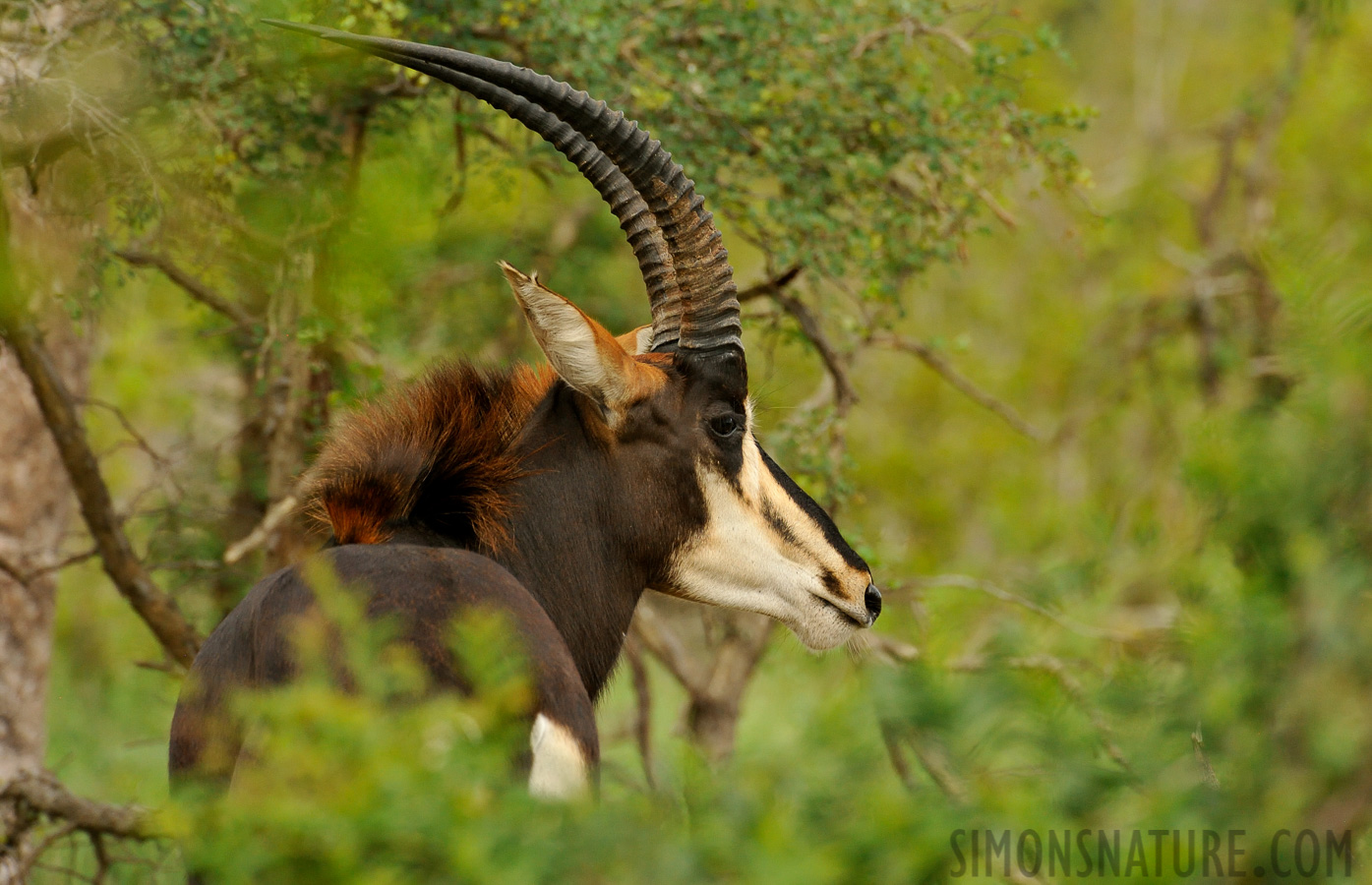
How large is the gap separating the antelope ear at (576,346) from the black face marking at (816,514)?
0.61 metres

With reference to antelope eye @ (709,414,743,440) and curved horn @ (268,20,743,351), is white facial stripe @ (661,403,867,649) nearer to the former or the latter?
antelope eye @ (709,414,743,440)

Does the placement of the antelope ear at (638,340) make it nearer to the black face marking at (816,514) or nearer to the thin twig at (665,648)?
the black face marking at (816,514)

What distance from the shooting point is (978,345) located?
19.1 meters

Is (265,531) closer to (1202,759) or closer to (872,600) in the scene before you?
(872,600)

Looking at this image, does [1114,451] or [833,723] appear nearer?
[833,723]

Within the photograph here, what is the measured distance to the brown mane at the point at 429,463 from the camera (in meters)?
3.85

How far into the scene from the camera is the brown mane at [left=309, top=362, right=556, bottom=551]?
12.6 feet

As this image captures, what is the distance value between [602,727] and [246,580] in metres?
6.85

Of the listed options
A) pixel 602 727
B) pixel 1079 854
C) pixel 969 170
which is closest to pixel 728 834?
pixel 1079 854

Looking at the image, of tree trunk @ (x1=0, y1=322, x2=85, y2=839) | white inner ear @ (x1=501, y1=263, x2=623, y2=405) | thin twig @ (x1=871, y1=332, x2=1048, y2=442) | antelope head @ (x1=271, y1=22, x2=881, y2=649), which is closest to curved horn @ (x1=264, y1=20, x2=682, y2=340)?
antelope head @ (x1=271, y1=22, x2=881, y2=649)

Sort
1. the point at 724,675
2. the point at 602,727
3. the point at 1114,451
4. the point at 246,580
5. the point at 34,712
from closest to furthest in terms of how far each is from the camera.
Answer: the point at 34,712, the point at 246,580, the point at 724,675, the point at 602,727, the point at 1114,451

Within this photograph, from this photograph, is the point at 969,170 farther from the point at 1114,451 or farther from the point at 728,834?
A: the point at 1114,451

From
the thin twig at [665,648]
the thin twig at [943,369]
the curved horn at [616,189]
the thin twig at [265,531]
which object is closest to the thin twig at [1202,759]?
the curved horn at [616,189]

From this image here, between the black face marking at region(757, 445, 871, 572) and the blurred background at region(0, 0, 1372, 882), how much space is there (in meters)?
0.42
